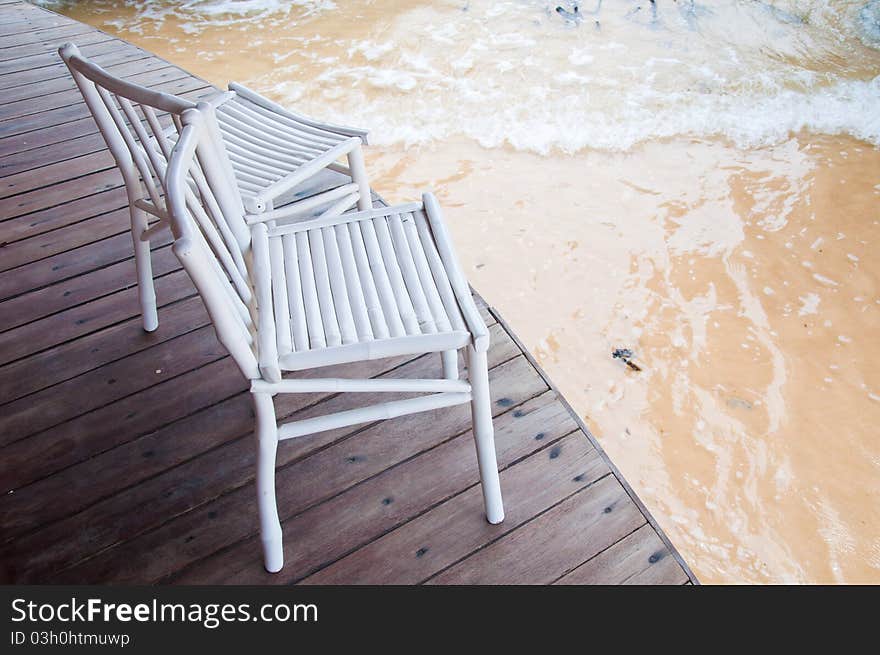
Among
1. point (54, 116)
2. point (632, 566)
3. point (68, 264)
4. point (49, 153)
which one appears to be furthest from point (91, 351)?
point (54, 116)

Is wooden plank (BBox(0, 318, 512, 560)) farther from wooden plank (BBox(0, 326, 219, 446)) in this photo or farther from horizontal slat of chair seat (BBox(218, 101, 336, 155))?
horizontal slat of chair seat (BBox(218, 101, 336, 155))

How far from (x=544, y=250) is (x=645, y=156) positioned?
1134 millimetres

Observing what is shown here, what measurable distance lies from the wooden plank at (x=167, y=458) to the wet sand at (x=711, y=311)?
2.97 feet

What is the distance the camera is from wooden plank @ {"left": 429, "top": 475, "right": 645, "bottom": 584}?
126 centimetres

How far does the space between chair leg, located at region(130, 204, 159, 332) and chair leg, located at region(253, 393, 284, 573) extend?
2.35 feet

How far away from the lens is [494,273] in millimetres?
2947

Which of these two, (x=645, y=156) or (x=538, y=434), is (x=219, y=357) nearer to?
(x=538, y=434)

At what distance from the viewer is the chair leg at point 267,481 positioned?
1.11 meters

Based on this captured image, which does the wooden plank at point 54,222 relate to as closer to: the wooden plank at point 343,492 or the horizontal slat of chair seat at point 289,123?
the horizontal slat of chair seat at point 289,123

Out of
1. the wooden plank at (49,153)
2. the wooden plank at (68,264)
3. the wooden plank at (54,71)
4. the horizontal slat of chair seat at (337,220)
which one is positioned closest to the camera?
the horizontal slat of chair seat at (337,220)

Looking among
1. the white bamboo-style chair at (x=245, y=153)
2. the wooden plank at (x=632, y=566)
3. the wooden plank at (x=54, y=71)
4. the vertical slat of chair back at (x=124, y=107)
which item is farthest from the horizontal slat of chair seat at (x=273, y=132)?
the wooden plank at (x=54, y=71)

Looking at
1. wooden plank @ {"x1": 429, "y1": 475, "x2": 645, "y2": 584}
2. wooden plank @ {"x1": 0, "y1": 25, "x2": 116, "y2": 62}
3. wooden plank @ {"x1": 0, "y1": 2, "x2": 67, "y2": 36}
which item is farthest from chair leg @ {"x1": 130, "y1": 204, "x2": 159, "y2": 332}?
wooden plank @ {"x1": 0, "y1": 2, "x2": 67, "y2": 36}

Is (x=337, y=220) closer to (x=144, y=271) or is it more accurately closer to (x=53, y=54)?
(x=144, y=271)

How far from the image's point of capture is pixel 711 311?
2676 mm
